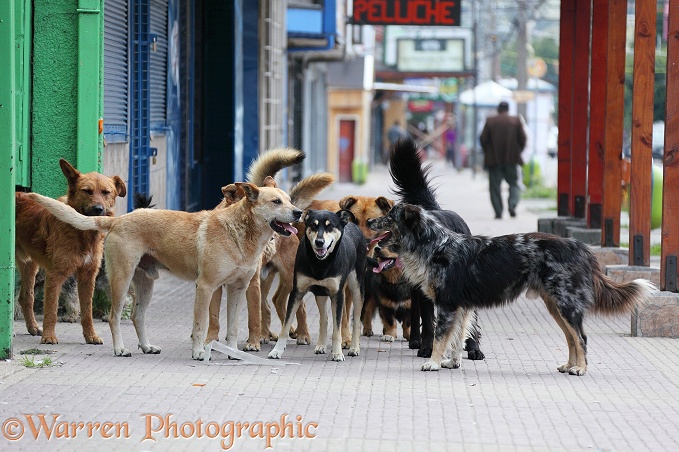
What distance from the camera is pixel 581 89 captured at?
53.9 ft

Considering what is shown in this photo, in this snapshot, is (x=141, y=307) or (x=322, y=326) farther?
(x=322, y=326)

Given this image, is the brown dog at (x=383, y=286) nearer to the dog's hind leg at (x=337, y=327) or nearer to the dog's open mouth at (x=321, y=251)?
the dog's hind leg at (x=337, y=327)

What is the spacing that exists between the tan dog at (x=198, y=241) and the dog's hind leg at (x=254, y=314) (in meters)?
0.29

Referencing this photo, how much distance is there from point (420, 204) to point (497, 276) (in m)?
1.45

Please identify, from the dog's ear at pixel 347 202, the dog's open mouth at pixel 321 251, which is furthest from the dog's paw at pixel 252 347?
the dog's ear at pixel 347 202

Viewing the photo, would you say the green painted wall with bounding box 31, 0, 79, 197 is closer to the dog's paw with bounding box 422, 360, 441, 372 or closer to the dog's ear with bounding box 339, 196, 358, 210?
the dog's ear with bounding box 339, 196, 358, 210

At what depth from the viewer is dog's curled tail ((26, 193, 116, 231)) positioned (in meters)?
8.63

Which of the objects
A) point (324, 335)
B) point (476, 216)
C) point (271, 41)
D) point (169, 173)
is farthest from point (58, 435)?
point (476, 216)

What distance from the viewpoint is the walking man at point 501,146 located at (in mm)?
24197

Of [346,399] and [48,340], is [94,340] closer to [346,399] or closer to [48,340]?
[48,340]

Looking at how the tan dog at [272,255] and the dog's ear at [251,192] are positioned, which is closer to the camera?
the dog's ear at [251,192]

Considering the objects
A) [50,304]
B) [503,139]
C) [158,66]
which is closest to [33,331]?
[50,304]

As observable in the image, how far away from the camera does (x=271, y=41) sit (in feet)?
65.1

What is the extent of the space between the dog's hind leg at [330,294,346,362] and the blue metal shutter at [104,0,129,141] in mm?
3409
